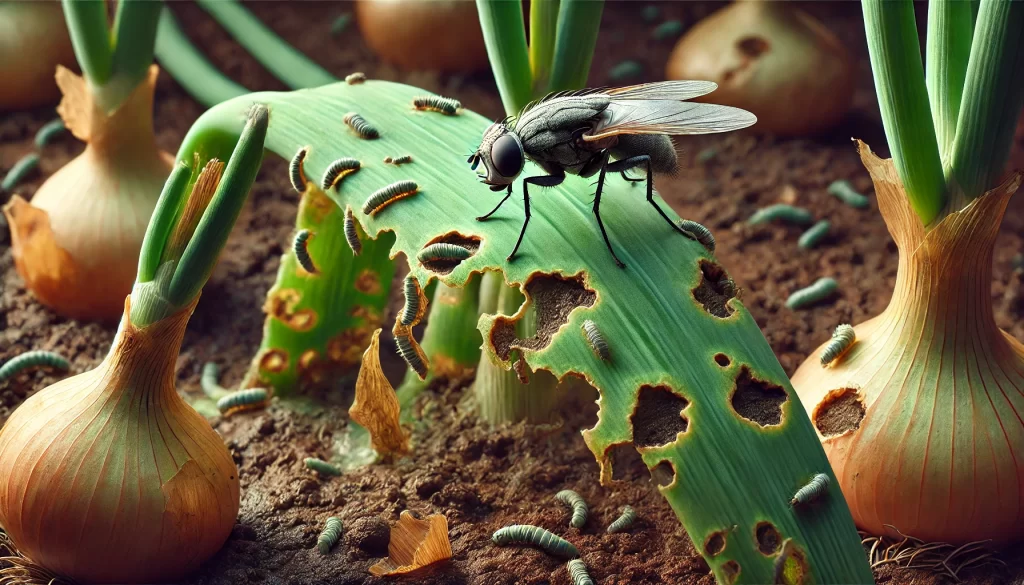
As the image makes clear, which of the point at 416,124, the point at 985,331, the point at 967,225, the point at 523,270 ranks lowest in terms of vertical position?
the point at 985,331

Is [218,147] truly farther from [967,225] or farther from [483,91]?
[483,91]

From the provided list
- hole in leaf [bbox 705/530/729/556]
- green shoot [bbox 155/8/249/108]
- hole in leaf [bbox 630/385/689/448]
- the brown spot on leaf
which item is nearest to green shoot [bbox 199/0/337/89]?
green shoot [bbox 155/8/249/108]

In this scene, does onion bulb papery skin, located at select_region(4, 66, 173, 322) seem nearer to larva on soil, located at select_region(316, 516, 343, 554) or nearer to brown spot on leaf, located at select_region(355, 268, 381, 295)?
brown spot on leaf, located at select_region(355, 268, 381, 295)

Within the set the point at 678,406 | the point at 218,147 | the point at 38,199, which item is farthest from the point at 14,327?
the point at 678,406

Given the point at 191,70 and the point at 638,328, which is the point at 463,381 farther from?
the point at 191,70

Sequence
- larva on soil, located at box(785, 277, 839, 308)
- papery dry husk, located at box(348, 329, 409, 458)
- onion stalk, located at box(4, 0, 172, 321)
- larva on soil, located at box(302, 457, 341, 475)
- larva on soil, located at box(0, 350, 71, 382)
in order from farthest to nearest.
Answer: larva on soil, located at box(785, 277, 839, 308), onion stalk, located at box(4, 0, 172, 321), larva on soil, located at box(0, 350, 71, 382), larva on soil, located at box(302, 457, 341, 475), papery dry husk, located at box(348, 329, 409, 458)

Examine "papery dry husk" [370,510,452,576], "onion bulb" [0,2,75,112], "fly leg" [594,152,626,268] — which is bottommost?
"papery dry husk" [370,510,452,576]

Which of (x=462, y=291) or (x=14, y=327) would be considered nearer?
(x=462, y=291)
